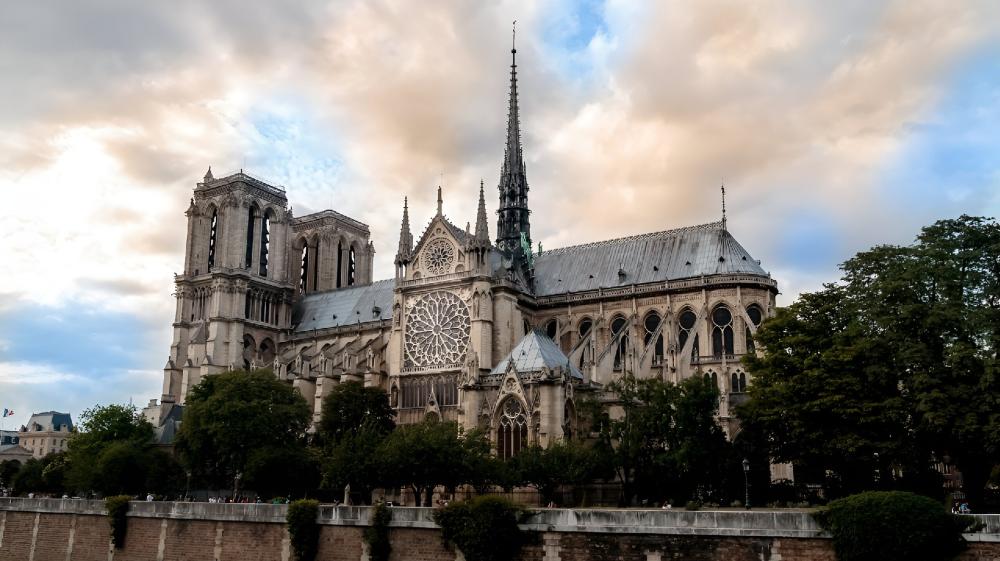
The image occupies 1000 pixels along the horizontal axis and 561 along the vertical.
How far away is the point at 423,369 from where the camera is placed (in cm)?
6988

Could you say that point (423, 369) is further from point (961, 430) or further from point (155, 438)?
point (961, 430)

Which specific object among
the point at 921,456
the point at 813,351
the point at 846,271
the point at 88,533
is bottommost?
the point at 88,533

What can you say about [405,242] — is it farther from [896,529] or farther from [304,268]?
[896,529]

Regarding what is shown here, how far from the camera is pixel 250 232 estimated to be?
305 feet

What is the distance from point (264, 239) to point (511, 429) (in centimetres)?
4953

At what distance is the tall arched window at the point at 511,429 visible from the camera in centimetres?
5319

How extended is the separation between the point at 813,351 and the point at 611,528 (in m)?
14.9

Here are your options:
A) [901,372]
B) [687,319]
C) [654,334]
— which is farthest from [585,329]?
[901,372]

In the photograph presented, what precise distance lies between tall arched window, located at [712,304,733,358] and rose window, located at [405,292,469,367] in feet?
57.7

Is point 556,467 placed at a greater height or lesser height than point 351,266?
lesser

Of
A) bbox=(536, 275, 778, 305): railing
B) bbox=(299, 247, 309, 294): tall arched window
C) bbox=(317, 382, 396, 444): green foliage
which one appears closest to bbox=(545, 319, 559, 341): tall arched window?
bbox=(536, 275, 778, 305): railing

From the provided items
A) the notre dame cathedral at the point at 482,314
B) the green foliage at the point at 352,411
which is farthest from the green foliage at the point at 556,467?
the green foliage at the point at 352,411

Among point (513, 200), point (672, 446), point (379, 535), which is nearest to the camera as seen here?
point (379, 535)

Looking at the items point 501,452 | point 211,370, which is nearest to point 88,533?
point 501,452
